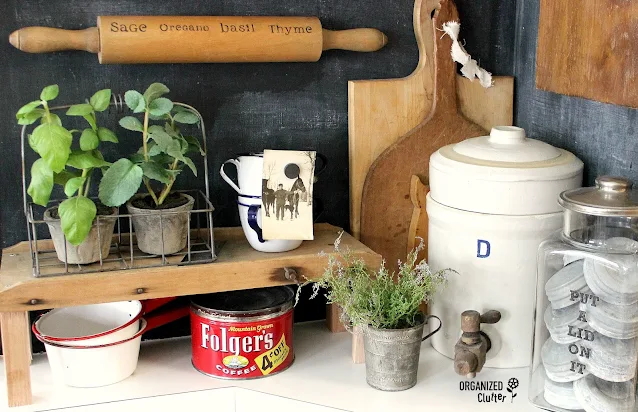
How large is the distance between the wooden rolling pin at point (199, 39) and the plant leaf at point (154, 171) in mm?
206

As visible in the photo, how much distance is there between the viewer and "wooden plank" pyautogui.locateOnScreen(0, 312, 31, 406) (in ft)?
3.96

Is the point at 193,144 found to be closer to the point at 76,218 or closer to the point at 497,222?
the point at 76,218

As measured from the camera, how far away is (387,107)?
1498mm

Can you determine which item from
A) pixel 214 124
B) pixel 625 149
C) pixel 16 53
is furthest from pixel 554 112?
pixel 16 53

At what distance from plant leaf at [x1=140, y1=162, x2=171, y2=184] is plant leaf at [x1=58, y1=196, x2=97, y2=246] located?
0.33 feet

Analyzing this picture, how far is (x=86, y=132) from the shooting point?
124cm

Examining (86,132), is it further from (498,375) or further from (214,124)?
(498,375)

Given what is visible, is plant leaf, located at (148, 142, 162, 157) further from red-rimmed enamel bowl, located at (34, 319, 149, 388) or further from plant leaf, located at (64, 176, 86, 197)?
red-rimmed enamel bowl, located at (34, 319, 149, 388)

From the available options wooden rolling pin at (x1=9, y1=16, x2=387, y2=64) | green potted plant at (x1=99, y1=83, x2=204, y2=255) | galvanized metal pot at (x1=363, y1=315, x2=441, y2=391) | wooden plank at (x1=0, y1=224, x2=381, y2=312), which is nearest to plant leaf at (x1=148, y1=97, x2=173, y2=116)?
green potted plant at (x1=99, y1=83, x2=204, y2=255)

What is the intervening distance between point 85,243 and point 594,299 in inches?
29.5

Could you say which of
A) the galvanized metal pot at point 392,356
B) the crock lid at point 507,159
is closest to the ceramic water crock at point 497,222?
the crock lid at point 507,159

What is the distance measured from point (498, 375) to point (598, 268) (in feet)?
1.00

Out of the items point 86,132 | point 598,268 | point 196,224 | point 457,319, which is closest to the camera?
point 598,268

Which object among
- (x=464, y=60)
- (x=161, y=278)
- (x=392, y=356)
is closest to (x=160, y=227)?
(x=161, y=278)
